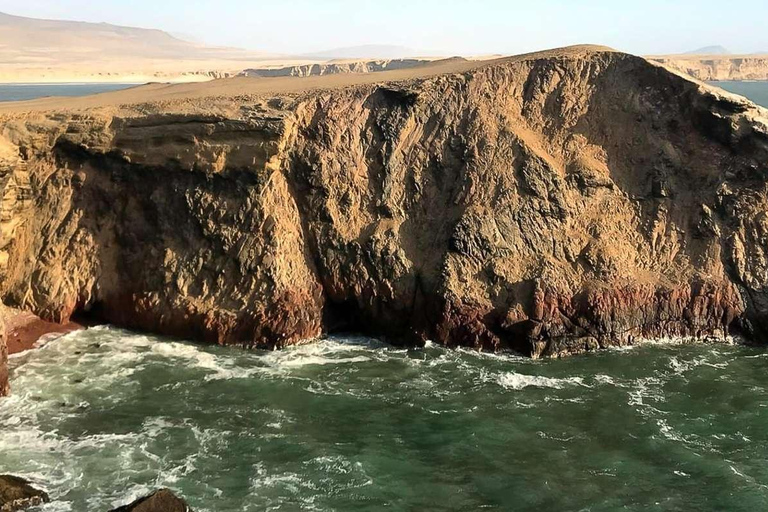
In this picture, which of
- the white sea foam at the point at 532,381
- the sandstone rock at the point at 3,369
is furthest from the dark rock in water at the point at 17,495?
the white sea foam at the point at 532,381

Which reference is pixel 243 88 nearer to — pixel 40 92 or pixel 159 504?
pixel 159 504

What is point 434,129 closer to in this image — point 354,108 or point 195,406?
point 354,108

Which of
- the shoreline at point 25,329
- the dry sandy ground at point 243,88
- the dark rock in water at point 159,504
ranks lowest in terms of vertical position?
the dark rock in water at point 159,504

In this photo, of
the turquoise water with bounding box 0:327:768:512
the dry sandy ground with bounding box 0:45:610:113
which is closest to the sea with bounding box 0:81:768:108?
the dry sandy ground with bounding box 0:45:610:113

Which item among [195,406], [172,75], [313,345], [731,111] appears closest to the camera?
[195,406]

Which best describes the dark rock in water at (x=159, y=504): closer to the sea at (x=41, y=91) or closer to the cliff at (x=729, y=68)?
the sea at (x=41, y=91)

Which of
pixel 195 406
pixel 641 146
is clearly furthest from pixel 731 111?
pixel 195 406
